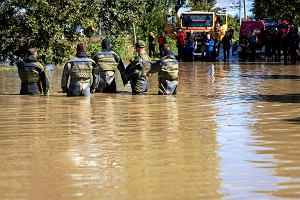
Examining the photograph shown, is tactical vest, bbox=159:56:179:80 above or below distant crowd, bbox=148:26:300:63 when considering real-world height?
above

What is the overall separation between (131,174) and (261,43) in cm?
3347

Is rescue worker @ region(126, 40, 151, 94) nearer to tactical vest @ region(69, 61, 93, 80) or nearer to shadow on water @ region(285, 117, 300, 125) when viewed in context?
tactical vest @ region(69, 61, 93, 80)

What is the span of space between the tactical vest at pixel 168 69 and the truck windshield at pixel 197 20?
2610 cm

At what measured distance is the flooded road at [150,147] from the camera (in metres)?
6.89

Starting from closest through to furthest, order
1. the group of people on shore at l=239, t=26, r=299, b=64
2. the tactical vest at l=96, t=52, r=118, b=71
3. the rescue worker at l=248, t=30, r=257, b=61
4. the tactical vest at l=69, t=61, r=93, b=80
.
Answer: the tactical vest at l=69, t=61, r=93, b=80, the tactical vest at l=96, t=52, r=118, b=71, the group of people on shore at l=239, t=26, r=299, b=64, the rescue worker at l=248, t=30, r=257, b=61

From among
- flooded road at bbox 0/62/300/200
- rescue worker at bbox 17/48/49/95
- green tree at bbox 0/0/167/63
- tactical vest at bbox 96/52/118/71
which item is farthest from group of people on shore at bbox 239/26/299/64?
rescue worker at bbox 17/48/49/95

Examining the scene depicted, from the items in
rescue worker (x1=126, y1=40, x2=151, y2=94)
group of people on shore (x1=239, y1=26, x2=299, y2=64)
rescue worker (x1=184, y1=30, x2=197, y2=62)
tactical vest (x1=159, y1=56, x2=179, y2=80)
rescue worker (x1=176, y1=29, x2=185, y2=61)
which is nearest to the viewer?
tactical vest (x1=159, y1=56, x2=179, y2=80)

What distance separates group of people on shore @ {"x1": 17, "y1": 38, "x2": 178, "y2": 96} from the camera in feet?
55.1

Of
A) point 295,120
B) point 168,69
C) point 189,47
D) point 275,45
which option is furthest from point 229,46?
point 295,120

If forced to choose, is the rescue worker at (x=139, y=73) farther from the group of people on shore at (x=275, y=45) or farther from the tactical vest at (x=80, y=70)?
the group of people on shore at (x=275, y=45)

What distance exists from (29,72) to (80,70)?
4.01 ft

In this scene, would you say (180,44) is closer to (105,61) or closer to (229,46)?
(229,46)

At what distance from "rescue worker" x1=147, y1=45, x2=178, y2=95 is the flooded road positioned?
51 centimetres

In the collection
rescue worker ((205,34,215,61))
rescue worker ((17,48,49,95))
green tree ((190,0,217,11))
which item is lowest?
rescue worker ((205,34,215,61))
